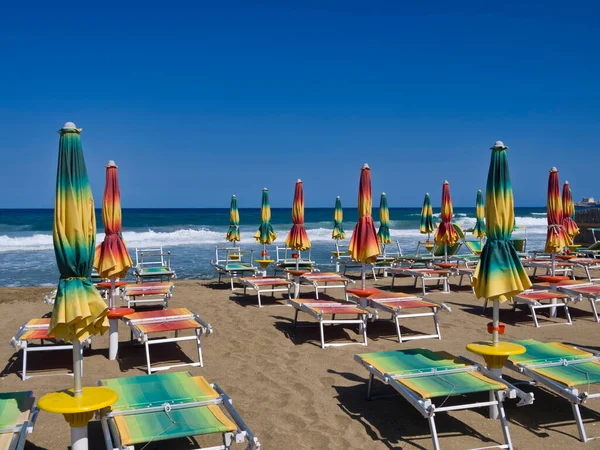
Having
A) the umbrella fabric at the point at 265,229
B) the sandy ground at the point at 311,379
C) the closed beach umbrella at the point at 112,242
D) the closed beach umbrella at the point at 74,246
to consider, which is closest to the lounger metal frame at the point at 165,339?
the sandy ground at the point at 311,379

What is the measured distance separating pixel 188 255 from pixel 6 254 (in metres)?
9.56

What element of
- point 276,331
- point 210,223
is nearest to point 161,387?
point 276,331

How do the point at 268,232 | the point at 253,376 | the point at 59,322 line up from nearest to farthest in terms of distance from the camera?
the point at 59,322, the point at 253,376, the point at 268,232

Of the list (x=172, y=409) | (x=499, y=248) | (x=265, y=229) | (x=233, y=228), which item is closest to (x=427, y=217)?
(x=265, y=229)

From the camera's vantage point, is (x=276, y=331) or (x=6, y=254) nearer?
(x=276, y=331)

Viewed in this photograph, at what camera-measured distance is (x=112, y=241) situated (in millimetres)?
6570

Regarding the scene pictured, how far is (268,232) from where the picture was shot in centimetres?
1303

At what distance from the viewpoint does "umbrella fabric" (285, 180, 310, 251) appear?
11250 mm

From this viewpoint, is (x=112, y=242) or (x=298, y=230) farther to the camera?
(x=298, y=230)

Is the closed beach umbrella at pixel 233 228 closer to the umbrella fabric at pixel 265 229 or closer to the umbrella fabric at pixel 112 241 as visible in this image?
the umbrella fabric at pixel 265 229

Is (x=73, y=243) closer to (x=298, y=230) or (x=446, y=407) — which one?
(x=446, y=407)

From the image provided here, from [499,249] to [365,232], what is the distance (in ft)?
9.46

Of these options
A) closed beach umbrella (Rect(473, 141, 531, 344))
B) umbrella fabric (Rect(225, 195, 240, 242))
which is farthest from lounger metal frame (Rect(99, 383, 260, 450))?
umbrella fabric (Rect(225, 195, 240, 242))

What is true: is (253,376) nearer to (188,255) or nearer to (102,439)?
(102,439)
